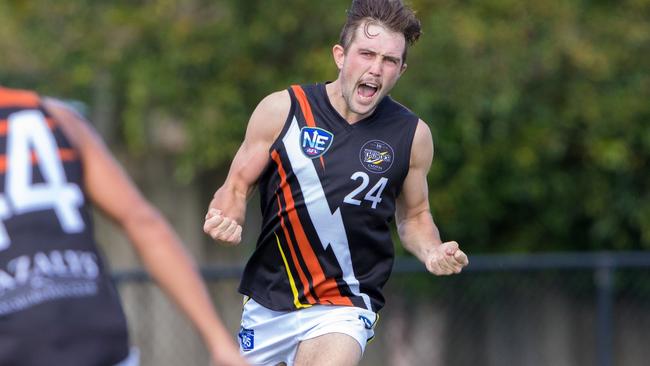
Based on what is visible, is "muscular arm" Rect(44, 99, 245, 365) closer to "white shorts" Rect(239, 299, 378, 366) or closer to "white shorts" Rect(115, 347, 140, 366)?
"white shorts" Rect(115, 347, 140, 366)

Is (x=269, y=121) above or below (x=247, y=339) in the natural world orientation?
above

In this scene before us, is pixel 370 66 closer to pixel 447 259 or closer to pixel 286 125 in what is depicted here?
pixel 286 125

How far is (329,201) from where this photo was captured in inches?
230

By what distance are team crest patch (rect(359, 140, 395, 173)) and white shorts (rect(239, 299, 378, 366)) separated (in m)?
0.67

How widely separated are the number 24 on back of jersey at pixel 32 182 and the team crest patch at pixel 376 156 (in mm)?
2548

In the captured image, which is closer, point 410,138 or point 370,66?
point 370,66

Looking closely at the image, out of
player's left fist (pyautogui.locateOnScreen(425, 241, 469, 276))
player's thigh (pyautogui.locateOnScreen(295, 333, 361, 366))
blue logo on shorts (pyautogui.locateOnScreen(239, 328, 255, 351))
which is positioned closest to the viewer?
player's left fist (pyautogui.locateOnScreen(425, 241, 469, 276))

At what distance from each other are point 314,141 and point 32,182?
2.60 m

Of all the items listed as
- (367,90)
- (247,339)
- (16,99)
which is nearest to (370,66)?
(367,90)

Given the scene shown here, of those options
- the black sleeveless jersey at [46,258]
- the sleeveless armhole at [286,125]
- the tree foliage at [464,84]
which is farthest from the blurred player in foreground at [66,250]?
the tree foliage at [464,84]

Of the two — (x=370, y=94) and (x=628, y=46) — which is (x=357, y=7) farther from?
(x=628, y=46)

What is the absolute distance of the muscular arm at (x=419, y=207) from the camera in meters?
5.96

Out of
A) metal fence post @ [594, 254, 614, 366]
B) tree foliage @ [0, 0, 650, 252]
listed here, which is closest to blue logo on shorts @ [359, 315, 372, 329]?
metal fence post @ [594, 254, 614, 366]

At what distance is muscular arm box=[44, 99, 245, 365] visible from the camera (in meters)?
3.29
